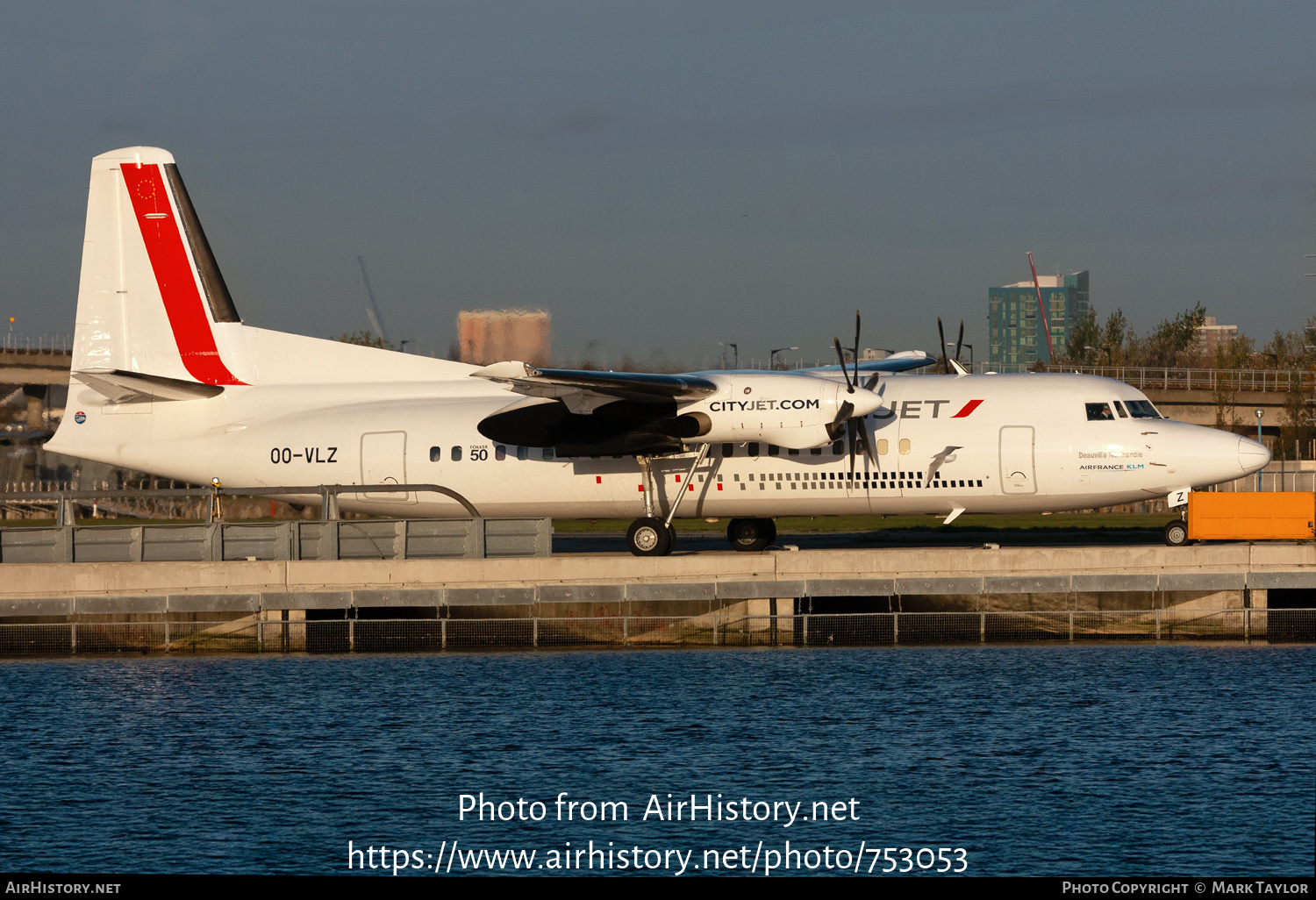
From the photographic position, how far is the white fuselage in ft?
101

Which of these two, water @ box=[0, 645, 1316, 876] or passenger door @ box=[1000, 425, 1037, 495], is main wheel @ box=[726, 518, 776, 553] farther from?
passenger door @ box=[1000, 425, 1037, 495]

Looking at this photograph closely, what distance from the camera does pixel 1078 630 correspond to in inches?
1227

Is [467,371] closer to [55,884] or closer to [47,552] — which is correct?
[47,552]

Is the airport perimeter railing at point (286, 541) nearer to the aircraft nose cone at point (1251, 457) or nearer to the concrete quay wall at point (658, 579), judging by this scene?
the concrete quay wall at point (658, 579)

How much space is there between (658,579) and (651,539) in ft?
5.55

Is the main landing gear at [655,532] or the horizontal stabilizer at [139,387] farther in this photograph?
the horizontal stabilizer at [139,387]

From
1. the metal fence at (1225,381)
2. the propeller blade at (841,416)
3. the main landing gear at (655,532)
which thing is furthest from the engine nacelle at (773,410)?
the metal fence at (1225,381)

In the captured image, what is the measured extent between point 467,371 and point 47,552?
11.0 metres

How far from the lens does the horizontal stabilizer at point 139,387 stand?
3375cm

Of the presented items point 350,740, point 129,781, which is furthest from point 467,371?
point 129,781

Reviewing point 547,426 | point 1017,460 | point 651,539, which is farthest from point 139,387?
point 1017,460

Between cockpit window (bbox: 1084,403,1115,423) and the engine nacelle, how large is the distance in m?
5.01

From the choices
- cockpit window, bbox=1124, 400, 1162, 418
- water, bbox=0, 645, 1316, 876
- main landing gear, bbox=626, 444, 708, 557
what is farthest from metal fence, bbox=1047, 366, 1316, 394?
water, bbox=0, 645, 1316, 876

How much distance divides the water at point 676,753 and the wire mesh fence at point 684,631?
0.46 m
